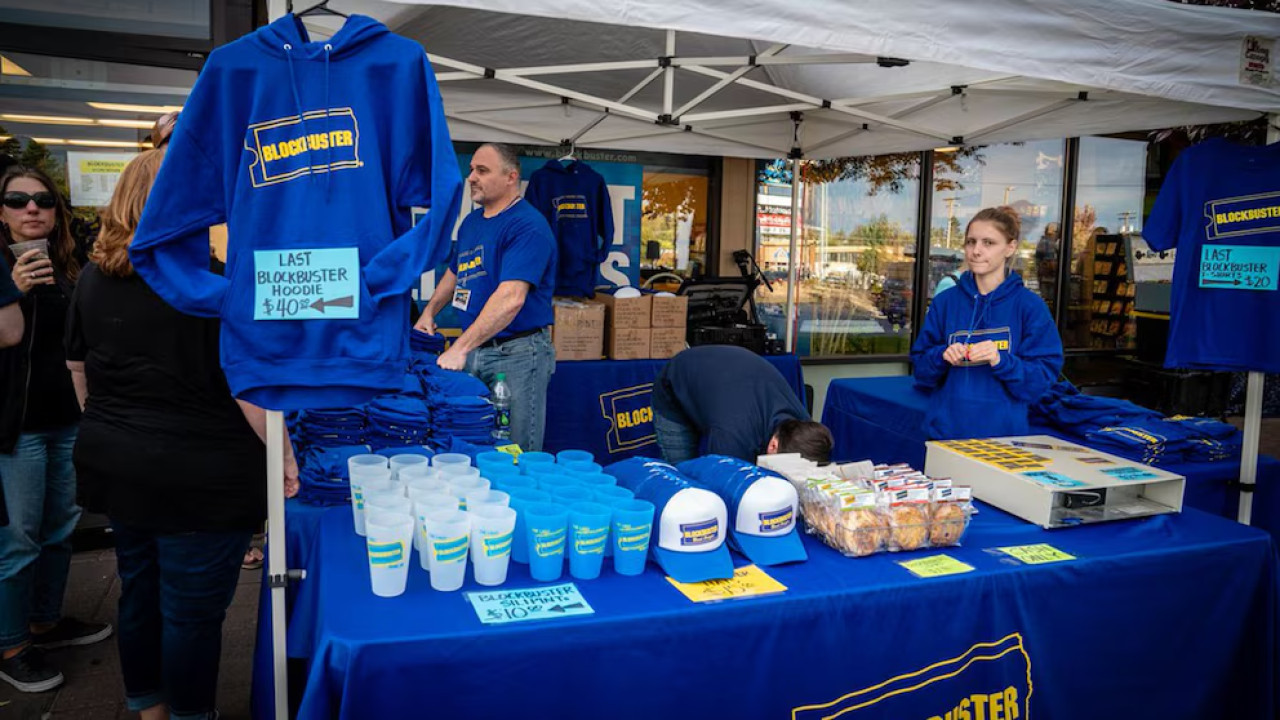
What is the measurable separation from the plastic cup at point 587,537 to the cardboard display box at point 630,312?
3.49 metres

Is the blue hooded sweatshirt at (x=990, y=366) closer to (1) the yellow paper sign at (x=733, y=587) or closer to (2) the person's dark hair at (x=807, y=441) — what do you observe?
(2) the person's dark hair at (x=807, y=441)

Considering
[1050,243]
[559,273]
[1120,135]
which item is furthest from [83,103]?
[1120,135]

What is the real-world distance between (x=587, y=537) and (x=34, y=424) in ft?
7.37

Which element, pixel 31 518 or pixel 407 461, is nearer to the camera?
pixel 407 461

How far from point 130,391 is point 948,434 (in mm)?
2803

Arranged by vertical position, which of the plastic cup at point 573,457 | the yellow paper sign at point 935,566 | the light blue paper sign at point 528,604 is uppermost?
the plastic cup at point 573,457

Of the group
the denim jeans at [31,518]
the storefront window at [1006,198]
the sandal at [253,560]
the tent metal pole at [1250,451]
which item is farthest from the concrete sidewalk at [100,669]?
the storefront window at [1006,198]

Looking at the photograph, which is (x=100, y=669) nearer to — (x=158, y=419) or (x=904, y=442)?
(x=158, y=419)

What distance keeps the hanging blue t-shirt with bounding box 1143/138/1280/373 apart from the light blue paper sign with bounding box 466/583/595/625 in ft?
10.3

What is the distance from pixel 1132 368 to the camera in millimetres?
8055

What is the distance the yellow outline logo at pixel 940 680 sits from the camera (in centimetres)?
183

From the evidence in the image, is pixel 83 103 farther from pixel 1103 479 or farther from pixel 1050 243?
pixel 1050 243

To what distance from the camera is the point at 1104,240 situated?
813 cm

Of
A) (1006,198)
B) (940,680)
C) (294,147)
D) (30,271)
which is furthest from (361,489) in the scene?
(1006,198)
